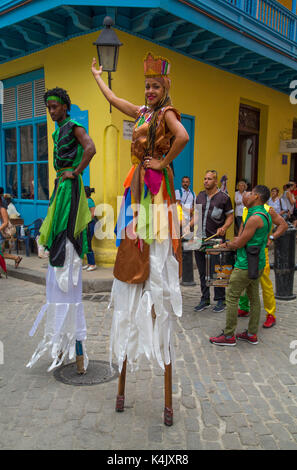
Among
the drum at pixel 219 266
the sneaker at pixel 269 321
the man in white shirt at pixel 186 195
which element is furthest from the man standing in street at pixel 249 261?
the man in white shirt at pixel 186 195

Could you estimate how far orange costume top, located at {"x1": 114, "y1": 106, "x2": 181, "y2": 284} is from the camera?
8.61 ft

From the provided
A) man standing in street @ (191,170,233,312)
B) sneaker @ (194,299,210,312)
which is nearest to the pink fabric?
man standing in street @ (191,170,233,312)

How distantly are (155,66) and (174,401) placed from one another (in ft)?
8.04

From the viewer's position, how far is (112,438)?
2564 millimetres

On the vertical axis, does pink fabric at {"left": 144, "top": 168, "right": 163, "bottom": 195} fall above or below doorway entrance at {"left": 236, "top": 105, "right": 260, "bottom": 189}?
below

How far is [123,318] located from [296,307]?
3864 mm

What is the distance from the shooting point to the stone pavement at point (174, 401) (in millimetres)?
2572

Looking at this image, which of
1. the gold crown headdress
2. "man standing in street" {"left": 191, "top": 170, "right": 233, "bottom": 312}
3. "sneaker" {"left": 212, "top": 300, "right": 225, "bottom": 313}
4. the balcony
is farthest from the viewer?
the balcony

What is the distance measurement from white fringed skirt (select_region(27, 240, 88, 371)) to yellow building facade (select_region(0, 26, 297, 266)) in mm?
4159

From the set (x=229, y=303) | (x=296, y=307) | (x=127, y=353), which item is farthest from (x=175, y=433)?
(x=296, y=307)

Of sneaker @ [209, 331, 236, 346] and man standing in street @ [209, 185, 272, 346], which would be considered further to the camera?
sneaker @ [209, 331, 236, 346]

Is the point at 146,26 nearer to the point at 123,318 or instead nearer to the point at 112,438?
the point at 123,318

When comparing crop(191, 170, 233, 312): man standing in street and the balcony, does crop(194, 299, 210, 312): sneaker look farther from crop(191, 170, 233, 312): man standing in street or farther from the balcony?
the balcony

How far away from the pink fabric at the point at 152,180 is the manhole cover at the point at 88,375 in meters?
1.77
